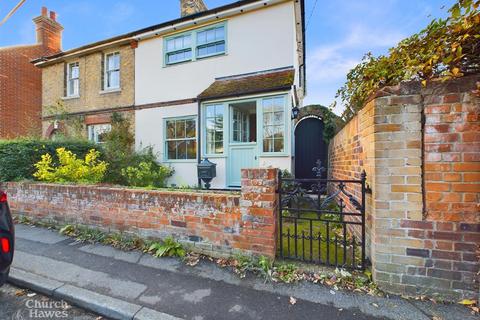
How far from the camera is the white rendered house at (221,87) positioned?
696 centimetres

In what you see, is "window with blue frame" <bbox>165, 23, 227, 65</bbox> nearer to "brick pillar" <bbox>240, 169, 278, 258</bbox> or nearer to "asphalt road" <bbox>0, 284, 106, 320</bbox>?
"brick pillar" <bbox>240, 169, 278, 258</bbox>

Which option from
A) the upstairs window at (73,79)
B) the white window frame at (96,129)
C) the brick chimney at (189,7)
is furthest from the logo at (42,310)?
the upstairs window at (73,79)

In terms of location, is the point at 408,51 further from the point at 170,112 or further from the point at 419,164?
the point at 170,112

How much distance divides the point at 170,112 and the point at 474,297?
28.6 ft

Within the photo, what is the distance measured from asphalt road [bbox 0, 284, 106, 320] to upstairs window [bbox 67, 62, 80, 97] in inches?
423

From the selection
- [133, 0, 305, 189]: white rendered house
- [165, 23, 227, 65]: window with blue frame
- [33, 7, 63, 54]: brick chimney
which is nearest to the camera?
[133, 0, 305, 189]: white rendered house

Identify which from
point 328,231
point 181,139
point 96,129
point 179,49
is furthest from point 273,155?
point 96,129

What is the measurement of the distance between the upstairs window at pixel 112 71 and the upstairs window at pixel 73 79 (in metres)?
1.90

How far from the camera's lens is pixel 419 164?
7.55 feet

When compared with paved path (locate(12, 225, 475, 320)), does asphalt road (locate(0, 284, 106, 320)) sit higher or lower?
lower

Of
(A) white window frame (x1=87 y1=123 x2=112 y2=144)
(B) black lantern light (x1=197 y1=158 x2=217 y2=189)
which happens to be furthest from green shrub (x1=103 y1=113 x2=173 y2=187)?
(B) black lantern light (x1=197 y1=158 x2=217 y2=189)

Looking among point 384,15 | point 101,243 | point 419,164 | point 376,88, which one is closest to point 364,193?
point 419,164

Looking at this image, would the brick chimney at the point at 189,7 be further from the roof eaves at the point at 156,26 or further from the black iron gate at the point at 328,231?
the black iron gate at the point at 328,231

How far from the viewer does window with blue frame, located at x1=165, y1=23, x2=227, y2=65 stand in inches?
315
